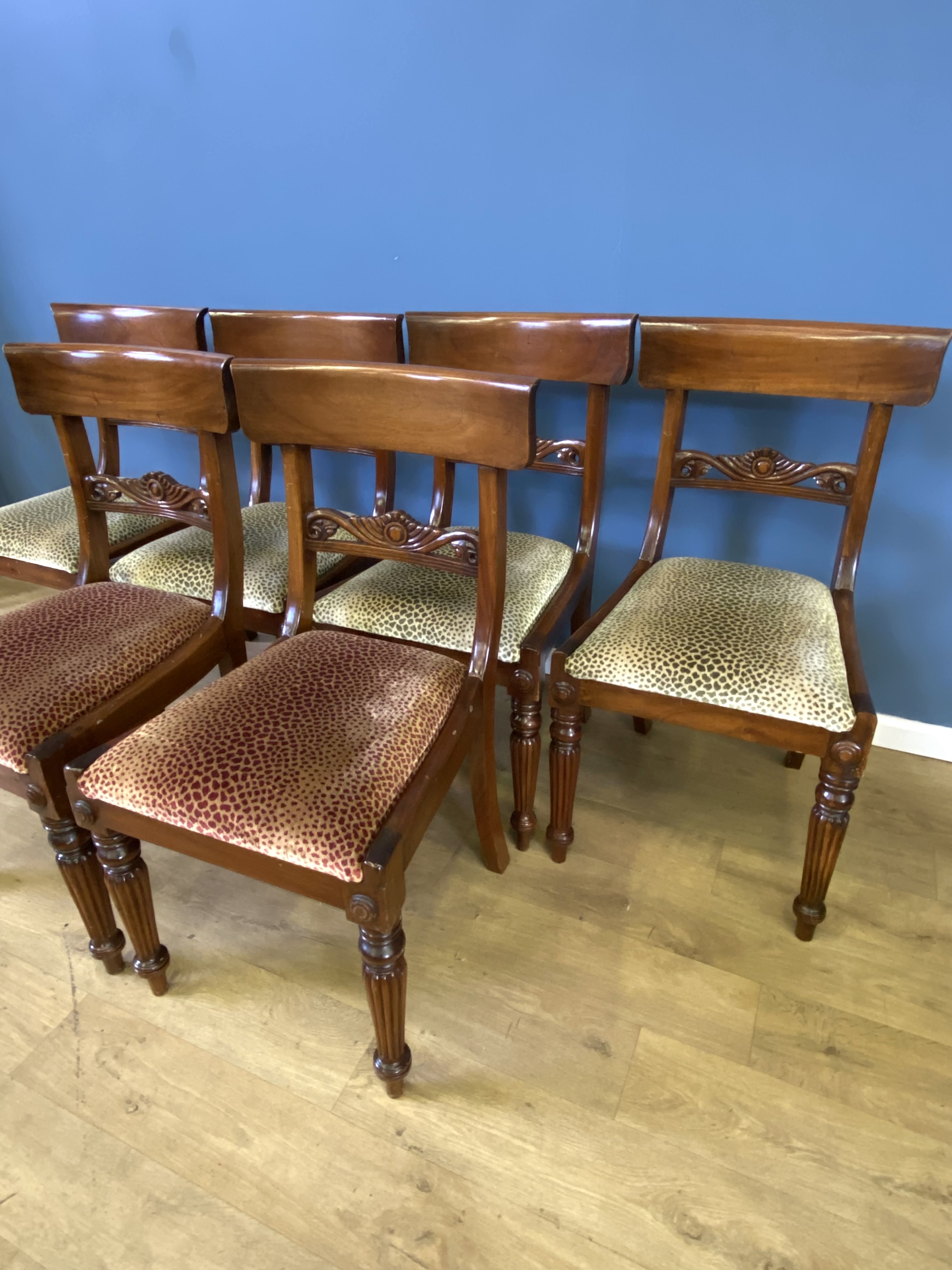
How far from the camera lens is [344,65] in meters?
1.51

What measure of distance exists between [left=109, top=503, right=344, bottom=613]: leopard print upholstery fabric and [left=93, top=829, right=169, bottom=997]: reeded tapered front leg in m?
0.51

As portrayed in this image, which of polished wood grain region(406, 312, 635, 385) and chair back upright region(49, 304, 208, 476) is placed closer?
polished wood grain region(406, 312, 635, 385)

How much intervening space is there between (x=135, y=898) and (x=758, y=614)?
108cm

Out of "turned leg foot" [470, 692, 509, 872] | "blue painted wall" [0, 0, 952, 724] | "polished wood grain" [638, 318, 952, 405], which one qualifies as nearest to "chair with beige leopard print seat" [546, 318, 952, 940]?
"polished wood grain" [638, 318, 952, 405]

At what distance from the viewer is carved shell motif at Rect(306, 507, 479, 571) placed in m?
1.08

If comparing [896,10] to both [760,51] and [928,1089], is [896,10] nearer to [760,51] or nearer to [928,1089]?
[760,51]

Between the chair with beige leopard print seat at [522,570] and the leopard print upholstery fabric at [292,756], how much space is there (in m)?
0.18

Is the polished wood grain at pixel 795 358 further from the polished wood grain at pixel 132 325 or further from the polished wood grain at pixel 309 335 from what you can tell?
the polished wood grain at pixel 132 325

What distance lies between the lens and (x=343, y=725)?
38.4 inches

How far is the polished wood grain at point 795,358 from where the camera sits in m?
1.17

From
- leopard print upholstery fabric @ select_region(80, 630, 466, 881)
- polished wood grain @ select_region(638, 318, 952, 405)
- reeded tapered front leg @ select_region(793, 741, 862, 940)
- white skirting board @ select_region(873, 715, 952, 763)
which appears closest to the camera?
leopard print upholstery fabric @ select_region(80, 630, 466, 881)

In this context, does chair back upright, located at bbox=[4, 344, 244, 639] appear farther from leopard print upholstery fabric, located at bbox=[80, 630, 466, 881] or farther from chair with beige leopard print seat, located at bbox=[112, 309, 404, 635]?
leopard print upholstery fabric, located at bbox=[80, 630, 466, 881]

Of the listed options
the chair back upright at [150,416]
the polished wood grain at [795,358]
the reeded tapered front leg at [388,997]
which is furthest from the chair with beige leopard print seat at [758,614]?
the chair back upright at [150,416]

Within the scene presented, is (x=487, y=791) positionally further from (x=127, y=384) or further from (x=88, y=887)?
(x=127, y=384)
